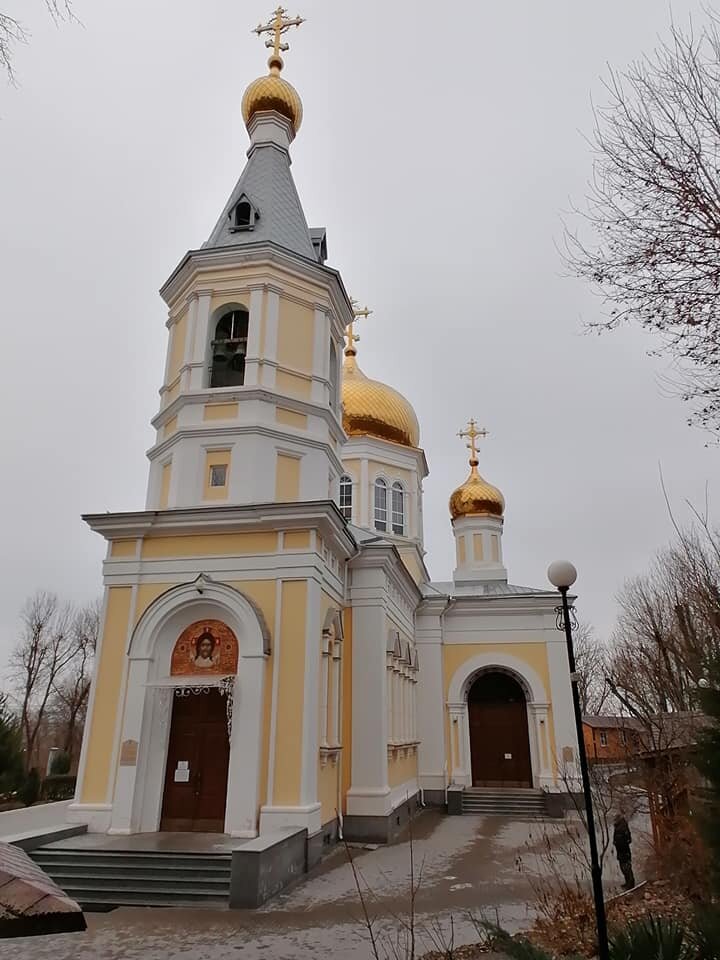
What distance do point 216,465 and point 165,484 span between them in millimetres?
1314

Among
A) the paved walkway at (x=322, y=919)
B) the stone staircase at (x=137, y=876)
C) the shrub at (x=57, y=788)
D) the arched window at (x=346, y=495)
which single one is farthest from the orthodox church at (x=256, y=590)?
the shrub at (x=57, y=788)

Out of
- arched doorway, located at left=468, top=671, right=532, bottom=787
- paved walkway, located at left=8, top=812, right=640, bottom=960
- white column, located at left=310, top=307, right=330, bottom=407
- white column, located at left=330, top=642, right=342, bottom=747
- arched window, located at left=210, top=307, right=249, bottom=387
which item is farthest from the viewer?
arched doorway, located at left=468, top=671, right=532, bottom=787

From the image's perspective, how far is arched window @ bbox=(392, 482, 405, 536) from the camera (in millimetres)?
23797

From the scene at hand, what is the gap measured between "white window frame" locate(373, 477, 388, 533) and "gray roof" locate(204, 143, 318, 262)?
30.9 ft

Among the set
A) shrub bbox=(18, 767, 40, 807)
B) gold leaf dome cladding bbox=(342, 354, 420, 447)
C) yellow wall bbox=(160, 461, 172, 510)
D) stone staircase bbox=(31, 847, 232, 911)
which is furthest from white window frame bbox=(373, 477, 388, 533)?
stone staircase bbox=(31, 847, 232, 911)

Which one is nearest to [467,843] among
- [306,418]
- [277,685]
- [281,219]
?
[277,685]

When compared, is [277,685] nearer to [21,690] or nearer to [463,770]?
[463,770]

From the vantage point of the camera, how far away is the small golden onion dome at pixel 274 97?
56.7 ft

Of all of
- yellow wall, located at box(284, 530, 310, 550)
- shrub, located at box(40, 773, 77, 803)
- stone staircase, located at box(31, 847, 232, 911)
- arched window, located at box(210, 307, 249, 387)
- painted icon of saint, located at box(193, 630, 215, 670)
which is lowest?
stone staircase, located at box(31, 847, 232, 911)

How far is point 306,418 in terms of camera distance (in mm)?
13953

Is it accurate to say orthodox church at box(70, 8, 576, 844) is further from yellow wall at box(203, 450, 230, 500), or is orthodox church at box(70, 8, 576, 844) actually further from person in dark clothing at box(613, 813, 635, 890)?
person in dark clothing at box(613, 813, 635, 890)

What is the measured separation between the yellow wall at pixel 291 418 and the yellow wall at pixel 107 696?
A: 13.5 ft

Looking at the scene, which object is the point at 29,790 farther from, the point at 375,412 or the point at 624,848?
the point at 624,848

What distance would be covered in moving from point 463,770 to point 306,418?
11.9 meters
